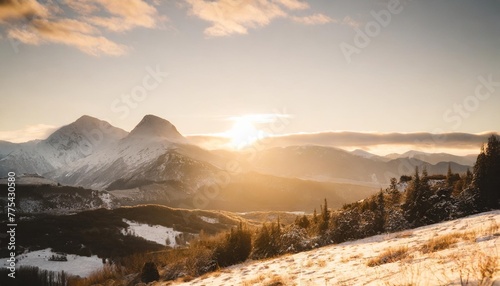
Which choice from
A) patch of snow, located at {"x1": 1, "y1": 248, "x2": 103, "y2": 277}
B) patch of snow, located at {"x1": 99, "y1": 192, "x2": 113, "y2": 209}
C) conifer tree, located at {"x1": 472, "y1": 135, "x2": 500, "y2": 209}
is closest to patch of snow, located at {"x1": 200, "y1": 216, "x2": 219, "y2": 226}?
patch of snow, located at {"x1": 1, "y1": 248, "x2": 103, "y2": 277}

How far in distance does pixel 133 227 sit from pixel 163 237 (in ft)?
26.1

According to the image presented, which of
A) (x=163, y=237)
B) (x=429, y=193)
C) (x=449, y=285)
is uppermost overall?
(x=449, y=285)

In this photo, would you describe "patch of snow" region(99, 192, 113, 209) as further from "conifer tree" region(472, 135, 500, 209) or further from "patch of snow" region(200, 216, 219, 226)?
"conifer tree" region(472, 135, 500, 209)

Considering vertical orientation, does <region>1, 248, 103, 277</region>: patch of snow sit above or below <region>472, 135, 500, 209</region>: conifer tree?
below

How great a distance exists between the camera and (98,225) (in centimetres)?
6084

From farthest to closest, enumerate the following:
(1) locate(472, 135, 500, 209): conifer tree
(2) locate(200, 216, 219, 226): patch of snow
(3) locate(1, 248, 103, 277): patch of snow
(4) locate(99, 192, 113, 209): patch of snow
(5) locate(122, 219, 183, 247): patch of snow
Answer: (4) locate(99, 192, 113, 209): patch of snow, (2) locate(200, 216, 219, 226): patch of snow, (5) locate(122, 219, 183, 247): patch of snow, (3) locate(1, 248, 103, 277): patch of snow, (1) locate(472, 135, 500, 209): conifer tree

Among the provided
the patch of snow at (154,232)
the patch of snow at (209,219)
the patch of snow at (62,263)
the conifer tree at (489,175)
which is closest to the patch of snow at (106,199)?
the patch of snow at (209,219)

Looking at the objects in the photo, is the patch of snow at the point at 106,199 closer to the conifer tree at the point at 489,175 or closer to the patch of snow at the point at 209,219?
the patch of snow at the point at 209,219

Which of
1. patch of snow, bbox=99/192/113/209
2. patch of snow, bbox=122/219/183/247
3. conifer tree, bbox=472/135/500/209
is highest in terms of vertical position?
conifer tree, bbox=472/135/500/209

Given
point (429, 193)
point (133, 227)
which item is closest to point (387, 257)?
point (429, 193)

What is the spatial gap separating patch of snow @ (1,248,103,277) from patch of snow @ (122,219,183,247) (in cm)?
1510

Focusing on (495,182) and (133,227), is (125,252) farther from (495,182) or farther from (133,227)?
(495,182)

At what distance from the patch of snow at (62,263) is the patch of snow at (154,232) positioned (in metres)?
15.1

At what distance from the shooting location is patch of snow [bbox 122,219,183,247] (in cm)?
5878
